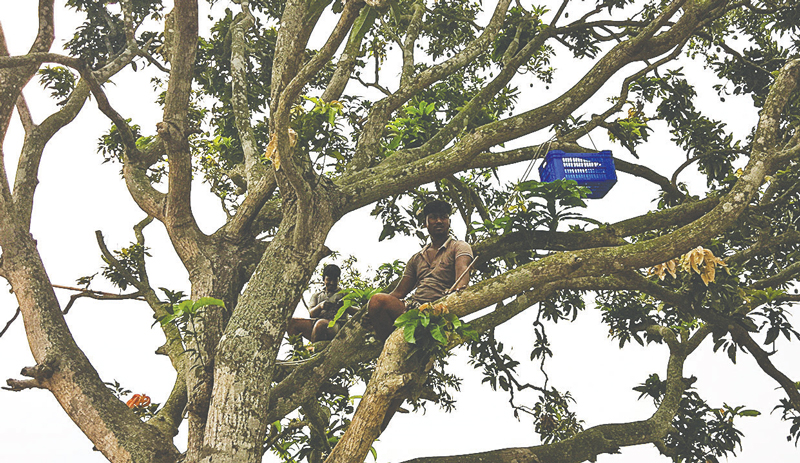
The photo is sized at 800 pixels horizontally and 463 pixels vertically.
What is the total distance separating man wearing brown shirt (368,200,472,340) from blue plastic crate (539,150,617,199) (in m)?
0.92

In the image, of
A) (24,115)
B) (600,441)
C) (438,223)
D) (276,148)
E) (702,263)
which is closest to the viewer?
(276,148)

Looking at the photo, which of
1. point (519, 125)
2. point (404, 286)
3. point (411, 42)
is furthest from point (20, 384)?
point (411, 42)

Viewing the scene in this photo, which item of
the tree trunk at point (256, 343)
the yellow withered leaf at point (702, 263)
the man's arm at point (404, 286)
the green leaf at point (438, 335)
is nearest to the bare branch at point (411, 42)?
the man's arm at point (404, 286)

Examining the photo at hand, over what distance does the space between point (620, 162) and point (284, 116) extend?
347 centimetres

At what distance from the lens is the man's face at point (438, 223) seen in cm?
482

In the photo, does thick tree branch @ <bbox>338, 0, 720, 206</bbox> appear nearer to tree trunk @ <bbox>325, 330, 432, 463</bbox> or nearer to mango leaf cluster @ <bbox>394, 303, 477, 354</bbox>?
mango leaf cluster @ <bbox>394, 303, 477, 354</bbox>

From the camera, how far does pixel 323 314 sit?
603 cm

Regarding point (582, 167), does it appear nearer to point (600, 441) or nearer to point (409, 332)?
point (600, 441)

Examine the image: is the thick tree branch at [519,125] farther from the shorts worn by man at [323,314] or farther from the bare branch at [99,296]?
the bare branch at [99,296]

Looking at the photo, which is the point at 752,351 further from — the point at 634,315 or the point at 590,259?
the point at 590,259

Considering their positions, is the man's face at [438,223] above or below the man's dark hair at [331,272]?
below

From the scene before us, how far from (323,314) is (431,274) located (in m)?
1.74

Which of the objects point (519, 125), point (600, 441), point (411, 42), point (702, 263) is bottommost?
point (600, 441)

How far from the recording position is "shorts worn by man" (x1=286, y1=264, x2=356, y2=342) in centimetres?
567
